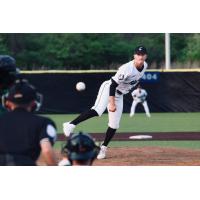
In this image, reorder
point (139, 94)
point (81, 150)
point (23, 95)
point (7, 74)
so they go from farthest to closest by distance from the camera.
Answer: point (139, 94) → point (7, 74) → point (23, 95) → point (81, 150)

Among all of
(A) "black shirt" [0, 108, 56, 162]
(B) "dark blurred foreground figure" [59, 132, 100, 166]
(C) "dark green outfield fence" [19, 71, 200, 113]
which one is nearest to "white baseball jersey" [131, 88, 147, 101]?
(C) "dark green outfield fence" [19, 71, 200, 113]

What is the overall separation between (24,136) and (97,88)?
17.6 metres

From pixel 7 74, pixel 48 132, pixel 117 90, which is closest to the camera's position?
pixel 48 132

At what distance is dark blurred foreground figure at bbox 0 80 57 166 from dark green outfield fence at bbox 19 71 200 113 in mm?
17172

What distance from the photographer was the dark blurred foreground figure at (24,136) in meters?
4.36

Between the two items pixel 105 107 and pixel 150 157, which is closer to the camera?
pixel 150 157

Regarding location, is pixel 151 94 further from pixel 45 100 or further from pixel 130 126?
pixel 130 126

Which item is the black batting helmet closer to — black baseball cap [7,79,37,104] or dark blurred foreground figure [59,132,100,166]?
black baseball cap [7,79,37,104]

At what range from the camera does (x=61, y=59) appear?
3462 centimetres

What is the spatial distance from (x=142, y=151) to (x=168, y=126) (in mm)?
5683

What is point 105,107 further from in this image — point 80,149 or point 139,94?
point 139,94

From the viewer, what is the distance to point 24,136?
438 centimetres

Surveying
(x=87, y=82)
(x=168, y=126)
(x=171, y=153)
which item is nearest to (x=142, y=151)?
(x=171, y=153)

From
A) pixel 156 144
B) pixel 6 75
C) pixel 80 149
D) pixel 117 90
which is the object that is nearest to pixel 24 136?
pixel 80 149
